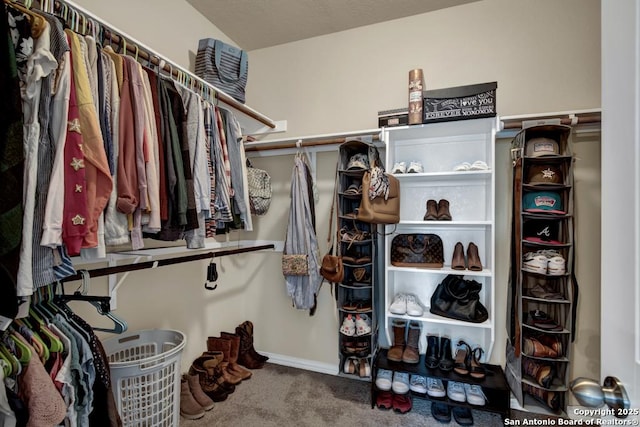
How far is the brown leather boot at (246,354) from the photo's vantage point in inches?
93.0

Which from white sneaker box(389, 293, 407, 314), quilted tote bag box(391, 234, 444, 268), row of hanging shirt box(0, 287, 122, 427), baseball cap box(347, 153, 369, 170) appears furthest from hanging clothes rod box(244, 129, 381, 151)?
row of hanging shirt box(0, 287, 122, 427)

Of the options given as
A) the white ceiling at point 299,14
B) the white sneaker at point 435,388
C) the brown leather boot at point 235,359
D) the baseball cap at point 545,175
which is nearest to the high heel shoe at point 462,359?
the white sneaker at point 435,388

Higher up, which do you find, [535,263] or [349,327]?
[535,263]

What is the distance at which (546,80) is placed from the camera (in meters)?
1.90

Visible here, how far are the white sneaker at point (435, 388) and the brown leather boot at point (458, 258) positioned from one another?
72 centimetres

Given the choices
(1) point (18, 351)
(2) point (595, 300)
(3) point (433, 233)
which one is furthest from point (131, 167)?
(2) point (595, 300)

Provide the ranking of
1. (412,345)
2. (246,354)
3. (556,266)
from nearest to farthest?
(556,266)
(412,345)
(246,354)

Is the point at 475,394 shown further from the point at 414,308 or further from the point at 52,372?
the point at 52,372

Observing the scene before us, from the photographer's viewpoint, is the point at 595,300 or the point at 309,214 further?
the point at 309,214

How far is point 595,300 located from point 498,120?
129cm

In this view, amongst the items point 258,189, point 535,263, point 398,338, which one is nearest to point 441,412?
point 398,338

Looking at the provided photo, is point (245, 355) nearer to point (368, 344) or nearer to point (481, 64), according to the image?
point (368, 344)

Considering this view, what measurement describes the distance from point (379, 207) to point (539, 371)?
→ 1.37 m

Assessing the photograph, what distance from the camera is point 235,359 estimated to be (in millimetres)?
2291
